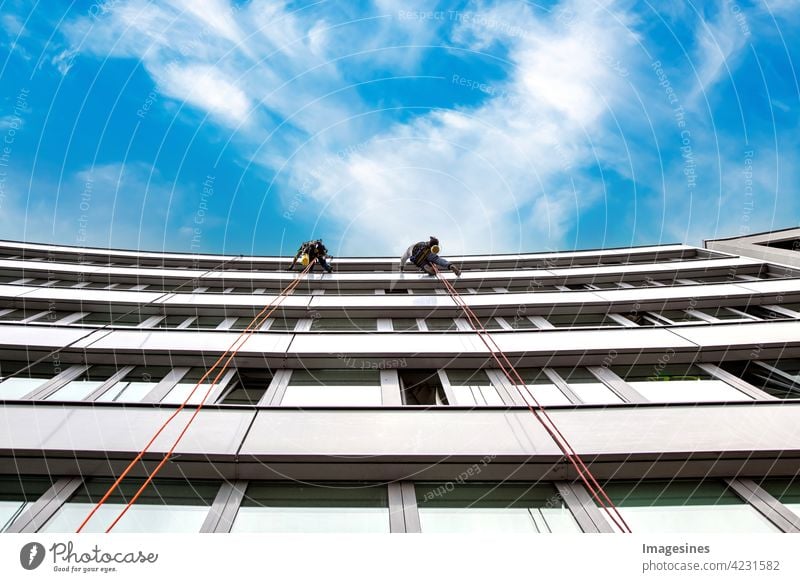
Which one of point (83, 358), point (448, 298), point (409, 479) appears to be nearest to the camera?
point (409, 479)

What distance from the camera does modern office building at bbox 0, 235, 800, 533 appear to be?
13.8 ft

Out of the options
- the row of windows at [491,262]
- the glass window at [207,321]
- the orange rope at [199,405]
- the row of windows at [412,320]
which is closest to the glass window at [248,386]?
the orange rope at [199,405]

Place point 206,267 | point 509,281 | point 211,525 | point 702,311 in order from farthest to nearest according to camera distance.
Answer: point 206,267
point 509,281
point 702,311
point 211,525

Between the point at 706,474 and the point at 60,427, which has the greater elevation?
the point at 60,427

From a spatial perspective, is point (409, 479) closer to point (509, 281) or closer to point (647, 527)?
point (647, 527)

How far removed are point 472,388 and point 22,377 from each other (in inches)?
349

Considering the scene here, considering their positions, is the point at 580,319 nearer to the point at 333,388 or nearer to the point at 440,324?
the point at 440,324

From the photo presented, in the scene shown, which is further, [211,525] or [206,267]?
[206,267]

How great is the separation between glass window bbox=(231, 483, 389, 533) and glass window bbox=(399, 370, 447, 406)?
2398 mm

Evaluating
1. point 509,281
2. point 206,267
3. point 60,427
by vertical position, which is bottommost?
point 60,427

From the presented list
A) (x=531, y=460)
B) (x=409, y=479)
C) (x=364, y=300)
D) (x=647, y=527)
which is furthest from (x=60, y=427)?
(x=647, y=527)

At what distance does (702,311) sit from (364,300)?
1044cm

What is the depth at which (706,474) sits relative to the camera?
15.0 ft

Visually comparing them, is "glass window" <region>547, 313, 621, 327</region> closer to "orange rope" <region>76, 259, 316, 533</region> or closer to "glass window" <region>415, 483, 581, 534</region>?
"glass window" <region>415, 483, 581, 534</region>
